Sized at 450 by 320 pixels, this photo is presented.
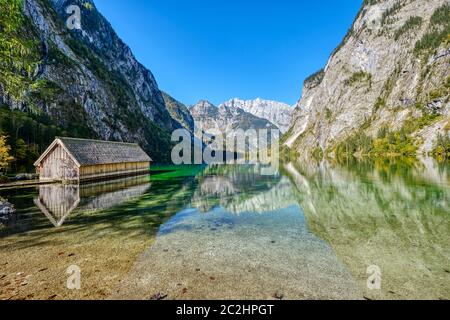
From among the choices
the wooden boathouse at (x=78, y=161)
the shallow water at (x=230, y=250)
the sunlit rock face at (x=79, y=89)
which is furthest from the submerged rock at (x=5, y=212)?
the sunlit rock face at (x=79, y=89)

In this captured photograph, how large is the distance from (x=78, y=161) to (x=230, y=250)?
3402cm

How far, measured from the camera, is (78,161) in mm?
35938

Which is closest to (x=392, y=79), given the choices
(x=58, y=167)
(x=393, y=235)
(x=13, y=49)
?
(x=393, y=235)

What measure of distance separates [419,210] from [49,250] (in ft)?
74.4

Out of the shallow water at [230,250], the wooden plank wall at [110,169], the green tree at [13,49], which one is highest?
the green tree at [13,49]

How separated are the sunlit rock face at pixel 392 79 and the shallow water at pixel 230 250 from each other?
12048 centimetres

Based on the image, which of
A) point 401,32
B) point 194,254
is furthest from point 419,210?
point 401,32

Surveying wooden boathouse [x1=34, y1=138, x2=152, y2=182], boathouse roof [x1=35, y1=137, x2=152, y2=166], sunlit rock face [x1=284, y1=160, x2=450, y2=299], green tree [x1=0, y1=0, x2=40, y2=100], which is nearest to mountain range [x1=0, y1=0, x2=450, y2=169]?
boathouse roof [x1=35, y1=137, x2=152, y2=166]

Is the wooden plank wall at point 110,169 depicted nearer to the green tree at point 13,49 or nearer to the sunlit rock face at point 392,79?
the green tree at point 13,49

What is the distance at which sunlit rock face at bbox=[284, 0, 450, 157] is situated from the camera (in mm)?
129775

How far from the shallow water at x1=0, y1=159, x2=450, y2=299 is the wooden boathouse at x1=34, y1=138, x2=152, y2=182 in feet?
58.8

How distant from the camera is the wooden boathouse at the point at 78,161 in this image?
36.3 metres
